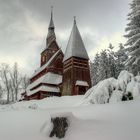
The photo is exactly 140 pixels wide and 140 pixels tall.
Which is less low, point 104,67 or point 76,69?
point 104,67

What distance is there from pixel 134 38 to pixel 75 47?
44.7ft

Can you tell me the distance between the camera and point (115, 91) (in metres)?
7.14

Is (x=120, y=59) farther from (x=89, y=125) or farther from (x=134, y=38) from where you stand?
(x=89, y=125)

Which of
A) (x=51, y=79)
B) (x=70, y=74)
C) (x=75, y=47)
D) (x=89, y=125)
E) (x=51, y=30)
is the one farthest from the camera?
(x=51, y=30)

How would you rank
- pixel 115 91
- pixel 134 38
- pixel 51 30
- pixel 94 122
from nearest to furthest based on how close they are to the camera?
1. pixel 94 122
2. pixel 115 91
3. pixel 134 38
4. pixel 51 30

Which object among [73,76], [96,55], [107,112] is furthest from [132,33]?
[96,55]

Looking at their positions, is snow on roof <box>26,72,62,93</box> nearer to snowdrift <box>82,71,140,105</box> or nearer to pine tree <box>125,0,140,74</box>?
pine tree <box>125,0,140,74</box>

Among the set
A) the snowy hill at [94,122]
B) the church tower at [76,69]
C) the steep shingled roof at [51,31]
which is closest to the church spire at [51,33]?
the steep shingled roof at [51,31]

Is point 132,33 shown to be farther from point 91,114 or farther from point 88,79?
point 91,114

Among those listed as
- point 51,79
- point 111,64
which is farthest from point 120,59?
point 51,79

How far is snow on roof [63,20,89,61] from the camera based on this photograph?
36.1 metres

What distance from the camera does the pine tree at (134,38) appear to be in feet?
76.8

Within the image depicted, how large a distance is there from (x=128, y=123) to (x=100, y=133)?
2.50 ft

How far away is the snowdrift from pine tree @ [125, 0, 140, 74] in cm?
1621
